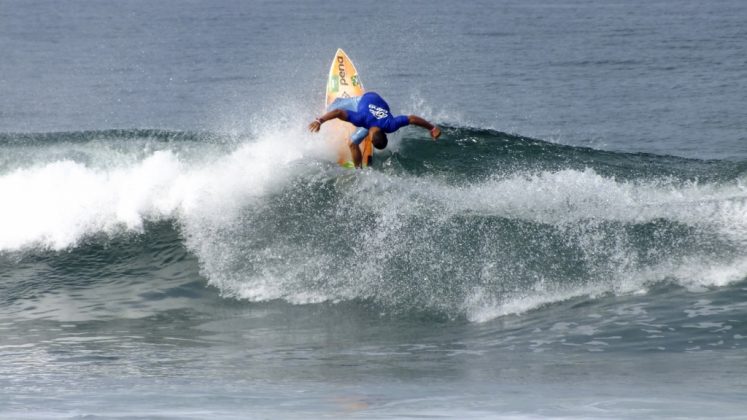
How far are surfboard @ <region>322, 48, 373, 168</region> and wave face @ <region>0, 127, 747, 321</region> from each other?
0.92 ft

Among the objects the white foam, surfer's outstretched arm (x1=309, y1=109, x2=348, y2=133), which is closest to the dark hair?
surfer's outstretched arm (x1=309, y1=109, x2=348, y2=133)

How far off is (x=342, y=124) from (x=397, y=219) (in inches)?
130

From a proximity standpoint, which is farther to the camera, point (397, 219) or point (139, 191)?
point (139, 191)

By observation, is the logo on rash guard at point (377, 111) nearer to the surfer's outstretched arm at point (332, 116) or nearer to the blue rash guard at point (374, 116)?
the blue rash guard at point (374, 116)

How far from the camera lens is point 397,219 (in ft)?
38.5

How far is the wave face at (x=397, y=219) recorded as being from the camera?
35.8 feet

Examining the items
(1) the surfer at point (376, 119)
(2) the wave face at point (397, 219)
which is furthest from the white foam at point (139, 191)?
(1) the surfer at point (376, 119)

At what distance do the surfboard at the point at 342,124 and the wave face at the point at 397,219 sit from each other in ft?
0.92

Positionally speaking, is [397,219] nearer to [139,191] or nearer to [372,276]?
[372,276]

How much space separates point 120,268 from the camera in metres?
12.7

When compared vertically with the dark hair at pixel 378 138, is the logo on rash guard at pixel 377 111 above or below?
above

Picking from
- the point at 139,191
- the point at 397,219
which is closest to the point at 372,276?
the point at 397,219

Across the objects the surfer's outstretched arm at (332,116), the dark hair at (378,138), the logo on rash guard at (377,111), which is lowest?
the dark hair at (378,138)

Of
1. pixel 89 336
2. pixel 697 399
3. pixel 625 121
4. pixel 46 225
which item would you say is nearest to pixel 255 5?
pixel 625 121
